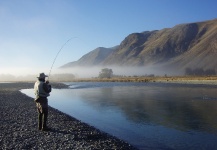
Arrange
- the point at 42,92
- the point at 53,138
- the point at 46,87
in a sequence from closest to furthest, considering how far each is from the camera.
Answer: the point at 53,138 < the point at 46,87 < the point at 42,92

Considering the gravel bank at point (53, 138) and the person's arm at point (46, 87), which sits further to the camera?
the person's arm at point (46, 87)

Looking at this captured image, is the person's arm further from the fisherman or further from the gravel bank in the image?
the gravel bank

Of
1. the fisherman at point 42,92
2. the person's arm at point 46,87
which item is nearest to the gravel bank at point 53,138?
the fisherman at point 42,92

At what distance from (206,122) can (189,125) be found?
1.89 m

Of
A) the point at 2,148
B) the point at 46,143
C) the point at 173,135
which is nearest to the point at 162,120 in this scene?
the point at 173,135

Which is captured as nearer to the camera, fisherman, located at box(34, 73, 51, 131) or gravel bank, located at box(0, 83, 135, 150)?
gravel bank, located at box(0, 83, 135, 150)

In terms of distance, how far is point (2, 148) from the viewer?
12391 mm

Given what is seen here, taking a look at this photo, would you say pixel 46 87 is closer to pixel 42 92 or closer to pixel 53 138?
pixel 42 92

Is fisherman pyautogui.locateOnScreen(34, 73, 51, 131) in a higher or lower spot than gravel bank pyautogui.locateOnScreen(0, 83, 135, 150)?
higher

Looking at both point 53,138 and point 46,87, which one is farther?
point 46,87

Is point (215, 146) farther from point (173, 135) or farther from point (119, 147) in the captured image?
point (119, 147)

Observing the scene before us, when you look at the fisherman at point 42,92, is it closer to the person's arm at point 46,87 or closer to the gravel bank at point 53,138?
the person's arm at point 46,87

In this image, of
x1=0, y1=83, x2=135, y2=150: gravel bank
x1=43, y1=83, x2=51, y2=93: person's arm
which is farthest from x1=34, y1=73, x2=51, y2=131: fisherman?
x1=0, y1=83, x2=135, y2=150: gravel bank

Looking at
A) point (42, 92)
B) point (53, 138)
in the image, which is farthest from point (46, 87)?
point (53, 138)
